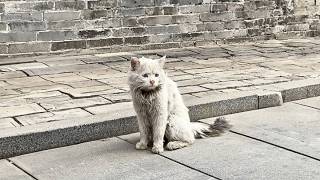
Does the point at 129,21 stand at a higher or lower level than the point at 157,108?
higher

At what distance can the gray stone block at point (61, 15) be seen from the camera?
31.0 ft

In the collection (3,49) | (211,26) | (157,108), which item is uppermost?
(211,26)

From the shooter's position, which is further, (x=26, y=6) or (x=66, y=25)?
(x=66, y=25)

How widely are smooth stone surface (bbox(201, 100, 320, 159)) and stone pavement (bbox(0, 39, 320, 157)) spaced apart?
209 mm

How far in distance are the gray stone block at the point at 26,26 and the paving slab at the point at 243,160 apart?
4209 mm

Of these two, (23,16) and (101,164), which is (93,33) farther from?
(101,164)

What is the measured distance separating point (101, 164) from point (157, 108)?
0.74 meters

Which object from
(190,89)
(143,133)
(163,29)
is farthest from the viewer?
(163,29)

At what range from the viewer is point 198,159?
16.8ft

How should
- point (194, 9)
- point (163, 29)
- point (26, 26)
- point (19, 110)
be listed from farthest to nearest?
point (194, 9)
point (163, 29)
point (26, 26)
point (19, 110)

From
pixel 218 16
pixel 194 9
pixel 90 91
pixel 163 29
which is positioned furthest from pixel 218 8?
pixel 90 91

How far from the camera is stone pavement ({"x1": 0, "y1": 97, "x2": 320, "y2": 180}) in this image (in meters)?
4.74

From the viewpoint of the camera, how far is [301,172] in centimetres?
477

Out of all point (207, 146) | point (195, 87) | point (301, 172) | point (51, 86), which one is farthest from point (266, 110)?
point (51, 86)
